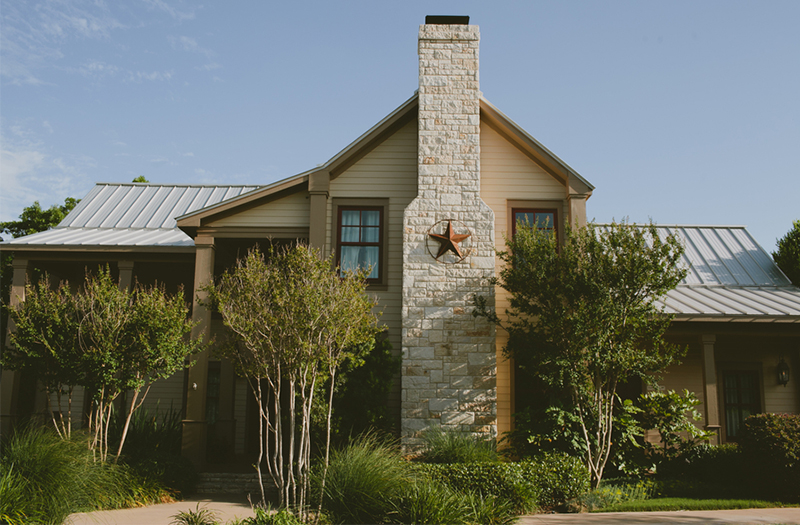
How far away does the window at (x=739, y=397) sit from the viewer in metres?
14.2

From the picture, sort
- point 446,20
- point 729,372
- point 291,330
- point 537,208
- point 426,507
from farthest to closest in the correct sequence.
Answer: point 729,372, point 446,20, point 537,208, point 291,330, point 426,507

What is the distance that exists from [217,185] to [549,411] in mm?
13108

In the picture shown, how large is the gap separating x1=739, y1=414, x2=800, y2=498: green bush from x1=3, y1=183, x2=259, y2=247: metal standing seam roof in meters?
11.8

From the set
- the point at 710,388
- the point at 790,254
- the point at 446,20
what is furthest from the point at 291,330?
the point at 790,254

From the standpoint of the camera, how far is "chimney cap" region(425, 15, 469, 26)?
507 inches

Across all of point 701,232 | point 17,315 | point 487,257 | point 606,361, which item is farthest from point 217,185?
point 701,232

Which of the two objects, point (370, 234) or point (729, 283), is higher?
point (370, 234)

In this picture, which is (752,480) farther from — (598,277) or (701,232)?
(701,232)

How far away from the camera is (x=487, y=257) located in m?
11.8

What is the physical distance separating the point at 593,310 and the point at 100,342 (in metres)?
8.27

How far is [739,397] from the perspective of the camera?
14352 mm

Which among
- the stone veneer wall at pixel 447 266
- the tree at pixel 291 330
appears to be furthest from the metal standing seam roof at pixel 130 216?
the tree at pixel 291 330

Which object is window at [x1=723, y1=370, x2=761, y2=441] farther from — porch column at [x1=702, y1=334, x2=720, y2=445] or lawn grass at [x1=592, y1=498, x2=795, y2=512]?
lawn grass at [x1=592, y1=498, x2=795, y2=512]

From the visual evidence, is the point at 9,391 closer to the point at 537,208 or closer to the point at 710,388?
the point at 537,208
